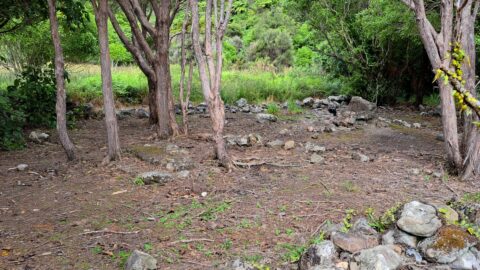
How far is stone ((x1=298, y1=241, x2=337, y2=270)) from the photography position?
3.67 m

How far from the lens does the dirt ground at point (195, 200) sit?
3.97 meters

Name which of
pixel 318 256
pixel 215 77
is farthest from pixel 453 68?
pixel 318 256

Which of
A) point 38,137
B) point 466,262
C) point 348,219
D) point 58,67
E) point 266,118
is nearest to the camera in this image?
point 466,262

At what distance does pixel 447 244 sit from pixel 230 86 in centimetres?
1099

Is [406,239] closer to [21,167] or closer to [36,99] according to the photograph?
[21,167]

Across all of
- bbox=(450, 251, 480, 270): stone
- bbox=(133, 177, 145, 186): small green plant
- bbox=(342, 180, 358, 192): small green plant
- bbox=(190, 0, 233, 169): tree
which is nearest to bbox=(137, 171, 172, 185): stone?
bbox=(133, 177, 145, 186): small green plant

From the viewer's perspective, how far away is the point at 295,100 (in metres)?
14.4

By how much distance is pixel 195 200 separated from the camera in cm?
513

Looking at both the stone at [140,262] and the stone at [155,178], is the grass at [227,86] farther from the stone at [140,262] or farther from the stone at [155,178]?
the stone at [140,262]

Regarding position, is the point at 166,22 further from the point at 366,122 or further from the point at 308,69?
the point at 308,69

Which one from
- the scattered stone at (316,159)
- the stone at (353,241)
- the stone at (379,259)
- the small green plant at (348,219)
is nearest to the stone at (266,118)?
the scattered stone at (316,159)

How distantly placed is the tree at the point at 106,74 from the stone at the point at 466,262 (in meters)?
4.56

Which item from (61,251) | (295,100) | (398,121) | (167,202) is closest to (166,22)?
(167,202)

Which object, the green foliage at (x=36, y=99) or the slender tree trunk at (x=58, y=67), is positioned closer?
the slender tree trunk at (x=58, y=67)
